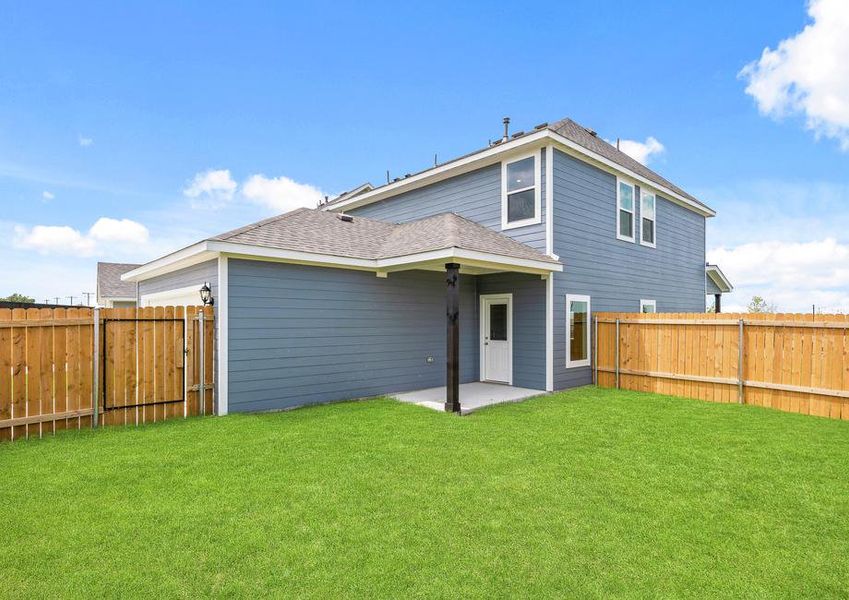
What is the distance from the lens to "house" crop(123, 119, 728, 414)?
6957 mm

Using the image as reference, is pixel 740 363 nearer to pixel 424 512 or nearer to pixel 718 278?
pixel 424 512

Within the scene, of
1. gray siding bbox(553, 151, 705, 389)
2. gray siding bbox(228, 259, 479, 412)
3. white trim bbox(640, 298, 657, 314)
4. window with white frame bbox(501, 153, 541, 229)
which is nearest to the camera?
gray siding bbox(228, 259, 479, 412)

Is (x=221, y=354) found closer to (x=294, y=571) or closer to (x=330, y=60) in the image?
(x=294, y=571)

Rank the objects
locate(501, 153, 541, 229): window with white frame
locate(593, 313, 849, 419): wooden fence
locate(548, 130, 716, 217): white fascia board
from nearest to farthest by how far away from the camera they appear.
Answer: locate(593, 313, 849, 419): wooden fence, locate(548, 130, 716, 217): white fascia board, locate(501, 153, 541, 229): window with white frame

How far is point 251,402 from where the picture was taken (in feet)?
22.5

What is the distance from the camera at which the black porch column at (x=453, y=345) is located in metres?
6.97

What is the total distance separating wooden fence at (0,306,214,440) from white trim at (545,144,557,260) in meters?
6.71

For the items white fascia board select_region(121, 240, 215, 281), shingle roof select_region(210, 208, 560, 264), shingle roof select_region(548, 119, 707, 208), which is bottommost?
white fascia board select_region(121, 240, 215, 281)

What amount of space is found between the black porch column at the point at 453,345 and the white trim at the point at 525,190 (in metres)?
2.84

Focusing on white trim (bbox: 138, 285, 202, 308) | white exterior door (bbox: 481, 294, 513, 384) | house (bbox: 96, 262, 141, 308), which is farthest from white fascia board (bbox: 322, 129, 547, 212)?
house (bbox: 96, 262, 141, 308)

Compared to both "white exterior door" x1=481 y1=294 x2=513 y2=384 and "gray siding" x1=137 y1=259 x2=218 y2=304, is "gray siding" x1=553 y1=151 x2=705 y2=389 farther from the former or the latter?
"gray siding" x1=137 y1=259 x2=218 y2=304

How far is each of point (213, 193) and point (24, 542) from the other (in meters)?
13.7

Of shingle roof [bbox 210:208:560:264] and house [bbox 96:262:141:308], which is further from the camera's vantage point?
house [bbox 96:262:141:308]

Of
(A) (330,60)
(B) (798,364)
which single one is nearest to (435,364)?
(B) (798,364)
